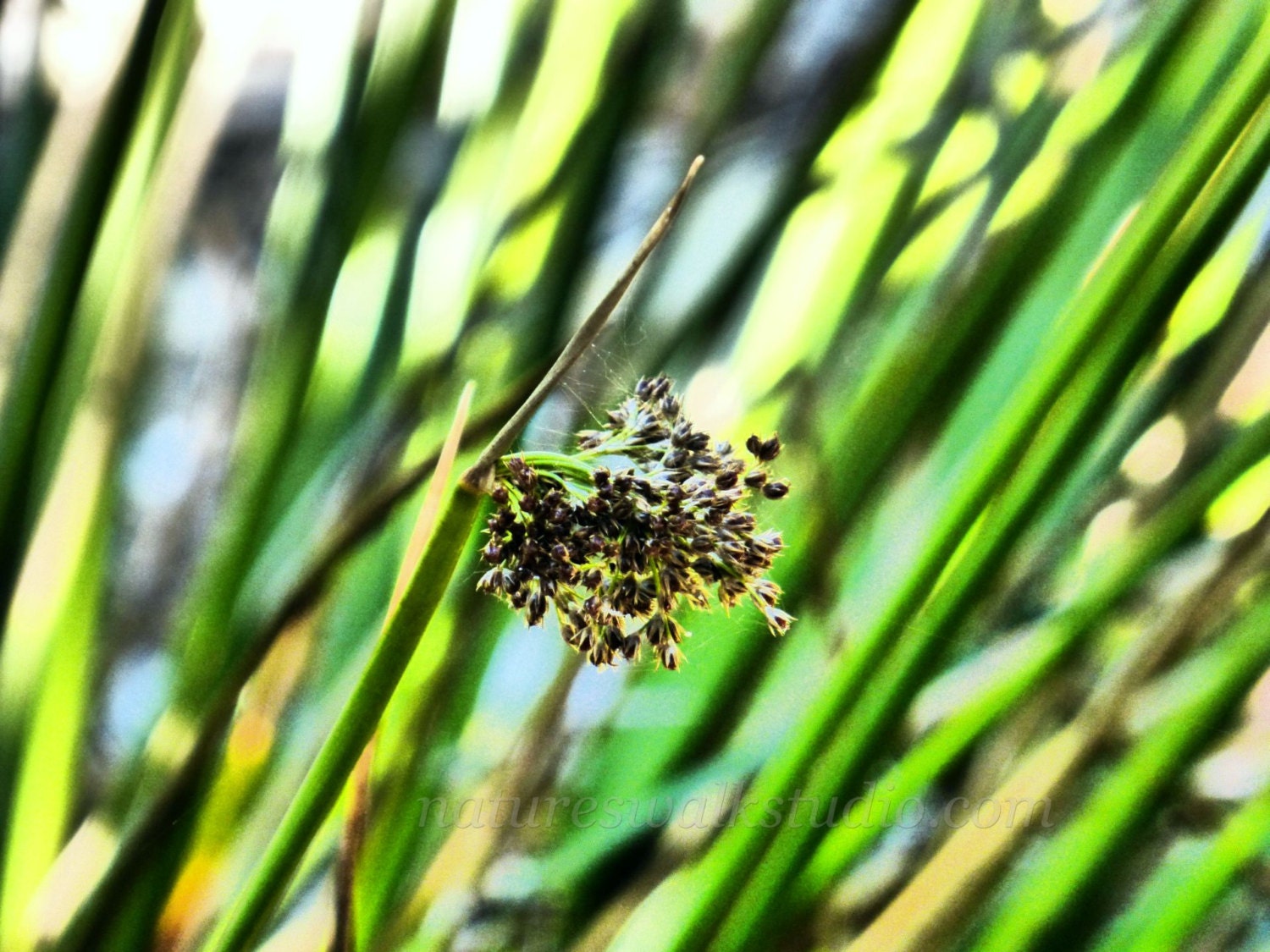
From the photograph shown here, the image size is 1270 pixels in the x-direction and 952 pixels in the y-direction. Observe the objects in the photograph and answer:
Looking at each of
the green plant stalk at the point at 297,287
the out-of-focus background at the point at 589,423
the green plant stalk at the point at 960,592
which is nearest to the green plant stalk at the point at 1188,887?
the out-of-focus background at the point at 589,423

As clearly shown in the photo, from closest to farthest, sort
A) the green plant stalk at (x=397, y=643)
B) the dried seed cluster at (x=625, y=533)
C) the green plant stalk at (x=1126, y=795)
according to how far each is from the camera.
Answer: the green plant stalk at (x=397, y=643)
the dried seed cluster at (x=625, y=533)
the green plant stalk at (x=1126, y=795)

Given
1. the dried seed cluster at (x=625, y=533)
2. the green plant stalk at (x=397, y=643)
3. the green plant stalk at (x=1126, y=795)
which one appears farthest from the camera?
the green plant stalk at (x=1126, y=795)

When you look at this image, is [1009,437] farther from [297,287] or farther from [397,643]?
[297,287]

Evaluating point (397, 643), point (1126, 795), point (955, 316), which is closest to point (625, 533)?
point (397, 643)

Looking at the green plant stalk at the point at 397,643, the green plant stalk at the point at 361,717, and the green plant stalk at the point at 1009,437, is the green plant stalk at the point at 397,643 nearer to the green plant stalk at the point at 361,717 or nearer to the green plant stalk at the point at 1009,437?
the green plant stalk at the point at 361,717

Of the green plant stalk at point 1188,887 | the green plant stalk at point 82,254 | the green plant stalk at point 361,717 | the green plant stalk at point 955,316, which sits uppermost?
the green plant stalk at point 82,254

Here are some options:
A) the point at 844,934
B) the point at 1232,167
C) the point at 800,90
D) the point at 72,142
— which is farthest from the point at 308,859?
the point at 1232,167
